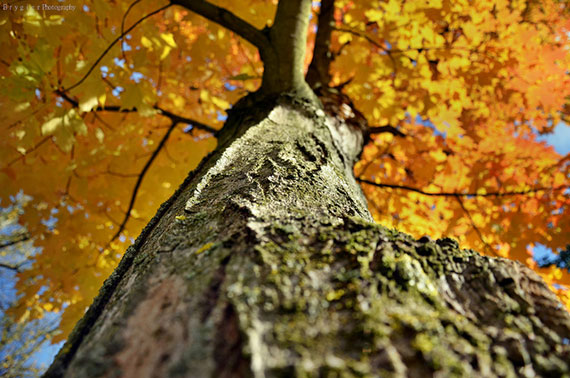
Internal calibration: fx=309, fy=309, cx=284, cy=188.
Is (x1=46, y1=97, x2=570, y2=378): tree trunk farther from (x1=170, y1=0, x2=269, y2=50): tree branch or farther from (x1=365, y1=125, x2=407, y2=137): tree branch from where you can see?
(x1=365, y1=125, x2=407, y2=137): tree branch

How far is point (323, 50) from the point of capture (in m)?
2.95

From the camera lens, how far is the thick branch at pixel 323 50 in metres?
2.79

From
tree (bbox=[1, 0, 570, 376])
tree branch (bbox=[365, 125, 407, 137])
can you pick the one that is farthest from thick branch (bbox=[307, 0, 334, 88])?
tree branch (bbox=[365, 125, 407, 137])

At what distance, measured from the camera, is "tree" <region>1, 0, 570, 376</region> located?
42 cm

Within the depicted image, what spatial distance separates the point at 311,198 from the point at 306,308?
43cm

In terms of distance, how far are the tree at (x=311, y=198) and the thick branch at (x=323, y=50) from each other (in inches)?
0.8

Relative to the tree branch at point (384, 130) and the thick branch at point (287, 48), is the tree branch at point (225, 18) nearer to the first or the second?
the thick branch at point (287, 48)

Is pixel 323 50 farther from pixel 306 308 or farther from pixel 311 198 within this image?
pixel 306 308

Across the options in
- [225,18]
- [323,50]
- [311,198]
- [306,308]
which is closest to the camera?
[306,308]

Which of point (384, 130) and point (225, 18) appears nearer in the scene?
point (225, 18)

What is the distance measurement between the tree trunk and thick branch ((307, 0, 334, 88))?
2.15 m

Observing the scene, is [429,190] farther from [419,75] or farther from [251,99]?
[251,99]

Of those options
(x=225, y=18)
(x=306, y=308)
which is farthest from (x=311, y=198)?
(x=225, y=18)

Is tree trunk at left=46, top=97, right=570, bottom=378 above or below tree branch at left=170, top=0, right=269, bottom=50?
below
